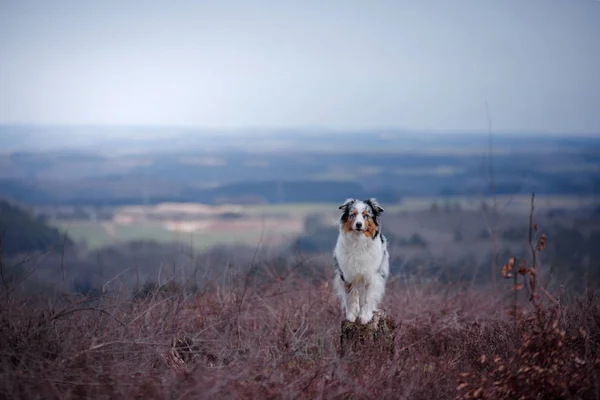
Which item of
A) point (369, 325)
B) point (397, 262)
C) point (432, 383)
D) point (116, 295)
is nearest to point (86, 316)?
point (116, 295)

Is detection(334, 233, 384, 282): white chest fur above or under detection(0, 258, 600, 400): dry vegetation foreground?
above

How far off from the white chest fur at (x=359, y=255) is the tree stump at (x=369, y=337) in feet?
1.87

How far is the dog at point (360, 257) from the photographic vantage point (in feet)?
26.0

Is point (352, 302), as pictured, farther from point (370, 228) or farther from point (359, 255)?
point (370, 228)

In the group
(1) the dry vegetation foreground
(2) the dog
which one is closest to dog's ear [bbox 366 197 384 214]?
(2) the dog

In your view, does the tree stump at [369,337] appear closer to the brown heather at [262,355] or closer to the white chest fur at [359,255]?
the brown heather at [262,355]

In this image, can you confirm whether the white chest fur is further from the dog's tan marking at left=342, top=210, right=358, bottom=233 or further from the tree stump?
the tree stump

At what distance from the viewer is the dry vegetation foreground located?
19.5 feet

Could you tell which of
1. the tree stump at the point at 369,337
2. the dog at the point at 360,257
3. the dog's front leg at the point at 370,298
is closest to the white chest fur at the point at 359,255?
the dog at the point at 360,257

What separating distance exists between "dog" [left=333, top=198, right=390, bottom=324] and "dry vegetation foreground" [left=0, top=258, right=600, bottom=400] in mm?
675

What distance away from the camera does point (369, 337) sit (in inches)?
313

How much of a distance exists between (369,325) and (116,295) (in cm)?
301

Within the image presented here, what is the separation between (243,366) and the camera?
6652mm

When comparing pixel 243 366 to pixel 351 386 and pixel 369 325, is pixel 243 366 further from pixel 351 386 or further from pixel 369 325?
pixel 369 325
